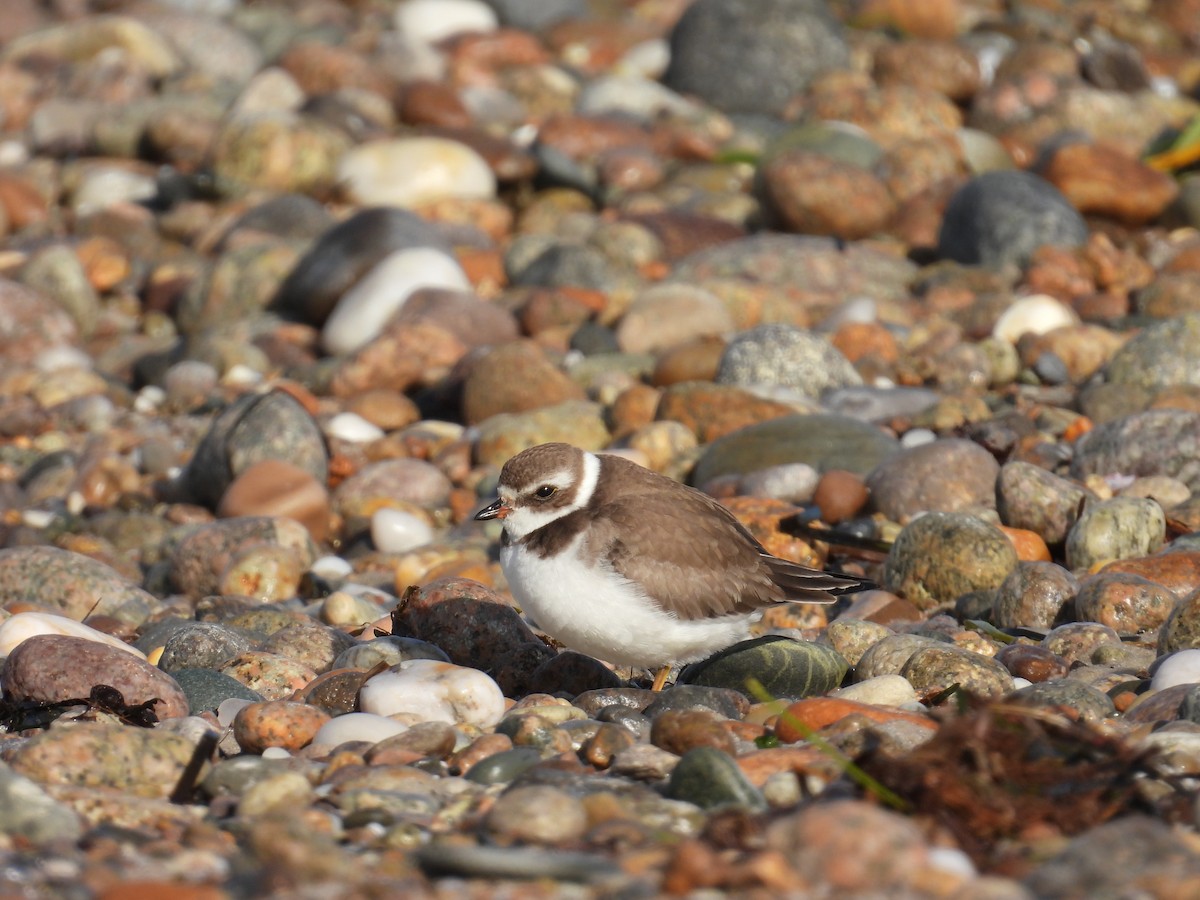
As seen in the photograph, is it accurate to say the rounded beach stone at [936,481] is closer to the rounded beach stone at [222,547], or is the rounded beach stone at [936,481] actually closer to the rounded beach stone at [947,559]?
the rounded beach stone at [947,559]

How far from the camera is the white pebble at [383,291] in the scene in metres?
14.6

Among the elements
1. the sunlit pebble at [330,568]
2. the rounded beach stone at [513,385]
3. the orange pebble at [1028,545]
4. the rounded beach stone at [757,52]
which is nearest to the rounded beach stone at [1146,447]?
the orange pebble at [1028,545]

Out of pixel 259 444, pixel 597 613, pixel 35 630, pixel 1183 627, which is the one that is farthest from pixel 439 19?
pixel 1183 627

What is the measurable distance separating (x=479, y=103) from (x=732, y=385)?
1064 centimetres

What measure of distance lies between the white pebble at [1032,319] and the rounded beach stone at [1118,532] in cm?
457

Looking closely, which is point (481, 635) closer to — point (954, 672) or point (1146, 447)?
point (954, 672)

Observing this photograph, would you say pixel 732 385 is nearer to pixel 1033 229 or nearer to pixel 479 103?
pixel 1033 229

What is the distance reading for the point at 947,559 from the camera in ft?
29.0

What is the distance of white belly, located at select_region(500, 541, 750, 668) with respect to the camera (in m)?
6.82

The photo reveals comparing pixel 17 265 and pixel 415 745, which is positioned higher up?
pixel 415 745

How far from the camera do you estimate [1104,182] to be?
Result: 16.9m

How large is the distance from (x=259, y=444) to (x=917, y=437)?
16.4 feet

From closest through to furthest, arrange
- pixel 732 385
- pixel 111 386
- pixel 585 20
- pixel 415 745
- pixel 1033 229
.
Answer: pixel 415 745 < pixel 732 385 < pixel 111 386 < pixel 1033 229 < pixel 585 20

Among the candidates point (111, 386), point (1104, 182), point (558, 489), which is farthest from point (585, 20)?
point (558, 489)
